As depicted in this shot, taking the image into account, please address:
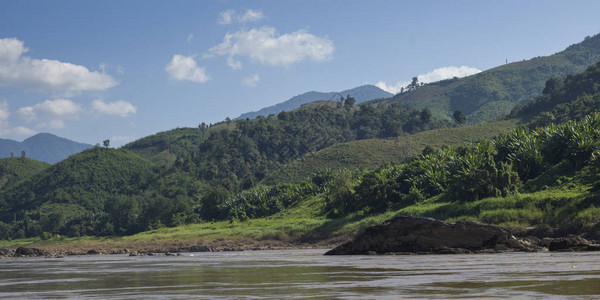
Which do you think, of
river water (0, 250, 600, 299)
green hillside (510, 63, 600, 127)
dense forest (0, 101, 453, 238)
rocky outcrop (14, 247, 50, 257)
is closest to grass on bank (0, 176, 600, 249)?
rocky outcrop (14, 247, 50, 257)

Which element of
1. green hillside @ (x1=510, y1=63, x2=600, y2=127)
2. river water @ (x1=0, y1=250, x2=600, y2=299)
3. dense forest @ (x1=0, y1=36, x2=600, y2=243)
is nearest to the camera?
river water @ (x1=0, y1=250, x2=600, y2=299)

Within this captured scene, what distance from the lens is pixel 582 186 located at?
44250 mm

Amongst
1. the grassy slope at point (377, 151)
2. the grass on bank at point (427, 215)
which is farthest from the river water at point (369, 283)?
the grassy slope at point (377, 151)

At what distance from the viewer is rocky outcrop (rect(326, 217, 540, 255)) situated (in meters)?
31.3

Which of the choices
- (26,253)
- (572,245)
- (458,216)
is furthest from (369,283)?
(26,253)

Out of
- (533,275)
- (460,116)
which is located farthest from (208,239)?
(460,116)

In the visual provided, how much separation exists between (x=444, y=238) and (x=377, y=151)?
101 m

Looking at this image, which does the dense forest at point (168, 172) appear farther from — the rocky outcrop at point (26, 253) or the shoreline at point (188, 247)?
the rocky outcrop at point (26, 253)

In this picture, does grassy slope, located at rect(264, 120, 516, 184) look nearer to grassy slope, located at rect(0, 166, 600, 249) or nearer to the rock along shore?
grassy slope, located at rect(0, 166, 600, 249)

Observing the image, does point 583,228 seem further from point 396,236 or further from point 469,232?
point 396,236

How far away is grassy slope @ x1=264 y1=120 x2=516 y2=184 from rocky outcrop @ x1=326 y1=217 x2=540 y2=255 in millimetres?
85110

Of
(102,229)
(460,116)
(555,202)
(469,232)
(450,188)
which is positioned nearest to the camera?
(469,232)

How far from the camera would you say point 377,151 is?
132 m

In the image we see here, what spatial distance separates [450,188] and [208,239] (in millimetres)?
25598
